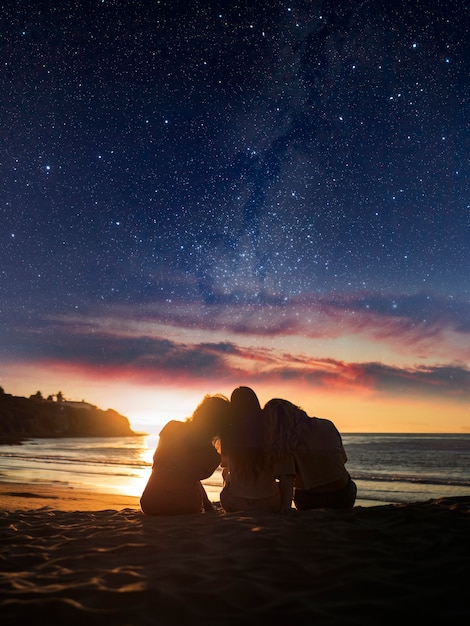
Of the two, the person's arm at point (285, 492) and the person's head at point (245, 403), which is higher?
the person's head at point (245, 403)

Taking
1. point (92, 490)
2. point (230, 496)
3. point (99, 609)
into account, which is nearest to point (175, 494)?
point (230, 496)

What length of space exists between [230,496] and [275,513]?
71 cm

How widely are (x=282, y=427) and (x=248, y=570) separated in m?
2.25

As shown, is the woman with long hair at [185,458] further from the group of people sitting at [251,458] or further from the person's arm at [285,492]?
the person's arm at [285,492]

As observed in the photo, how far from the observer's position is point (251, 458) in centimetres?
512

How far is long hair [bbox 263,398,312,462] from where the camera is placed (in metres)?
5.09

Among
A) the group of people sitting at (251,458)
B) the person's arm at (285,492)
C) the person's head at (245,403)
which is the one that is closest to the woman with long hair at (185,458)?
the group of people sitting at (251,458)

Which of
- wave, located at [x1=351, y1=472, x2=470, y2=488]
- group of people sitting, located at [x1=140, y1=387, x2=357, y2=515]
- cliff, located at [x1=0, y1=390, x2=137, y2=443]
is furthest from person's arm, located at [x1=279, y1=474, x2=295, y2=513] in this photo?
cliff, located at [x1=0, y1=390, x2=137, y2=443]

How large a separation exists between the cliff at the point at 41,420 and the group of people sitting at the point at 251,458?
70.4m

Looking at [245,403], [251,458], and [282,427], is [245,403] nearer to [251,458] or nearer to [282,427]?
[282,427]

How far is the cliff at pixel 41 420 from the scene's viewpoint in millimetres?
85750

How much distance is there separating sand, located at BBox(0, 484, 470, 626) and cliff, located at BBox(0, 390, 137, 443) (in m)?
71.6

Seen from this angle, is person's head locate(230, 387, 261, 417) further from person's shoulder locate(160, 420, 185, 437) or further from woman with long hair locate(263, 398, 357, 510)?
person's shoulder locate(160, 420, 185, 437)

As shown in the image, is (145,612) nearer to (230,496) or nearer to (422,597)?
(422,597)
